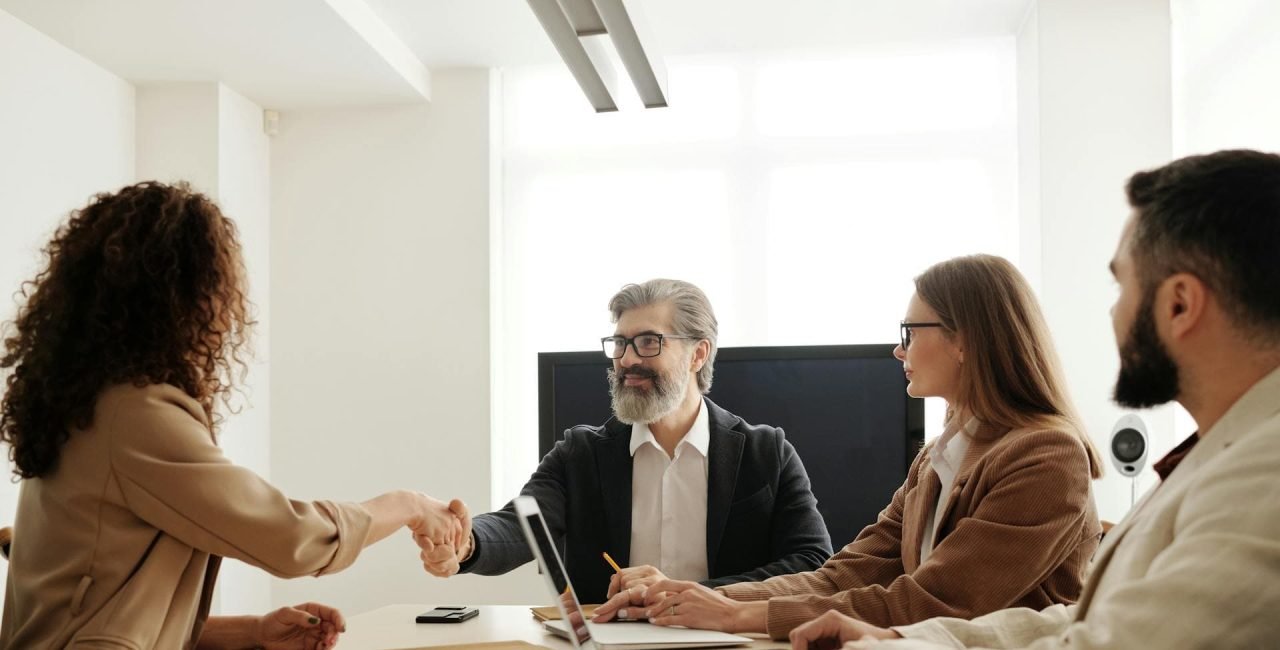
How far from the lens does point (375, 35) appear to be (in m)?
4.78

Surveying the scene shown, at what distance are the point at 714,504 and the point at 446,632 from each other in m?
1.00

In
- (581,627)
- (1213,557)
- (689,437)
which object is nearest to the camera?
(1213,557)

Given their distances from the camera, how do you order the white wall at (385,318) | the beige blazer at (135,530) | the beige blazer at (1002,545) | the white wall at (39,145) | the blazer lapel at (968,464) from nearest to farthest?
1. the beige blazer at (135,530)
2. the beige blazer at (1002,545)
3. the blazer lapel at (968,464)
4. the white wall at (39,145)
5. the white wall at (385,318)

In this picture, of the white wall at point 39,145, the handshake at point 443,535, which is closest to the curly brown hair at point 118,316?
the handshake at point 443,535

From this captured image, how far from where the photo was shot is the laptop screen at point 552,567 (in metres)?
1.69

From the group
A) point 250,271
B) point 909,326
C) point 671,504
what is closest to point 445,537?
point 671,504

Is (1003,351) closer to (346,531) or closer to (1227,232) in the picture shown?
(1227,232)

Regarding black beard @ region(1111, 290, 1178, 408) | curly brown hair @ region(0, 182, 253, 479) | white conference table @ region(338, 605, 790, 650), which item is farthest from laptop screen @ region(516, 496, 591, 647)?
black beard @ region(1111, 290, 1178, 408)

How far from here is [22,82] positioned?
423 cm

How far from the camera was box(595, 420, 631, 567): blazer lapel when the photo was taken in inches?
117

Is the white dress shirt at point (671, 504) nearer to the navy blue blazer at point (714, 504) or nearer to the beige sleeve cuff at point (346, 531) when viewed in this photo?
the navy blue blazer at point (714, 504)

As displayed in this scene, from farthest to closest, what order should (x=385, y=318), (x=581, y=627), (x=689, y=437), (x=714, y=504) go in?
1. (x=385, y=318)
2. (x=689, y=437)
3. (x=714, y=504)
4. (x=581, y=627)

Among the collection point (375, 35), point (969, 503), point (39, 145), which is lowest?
point (969, 503)

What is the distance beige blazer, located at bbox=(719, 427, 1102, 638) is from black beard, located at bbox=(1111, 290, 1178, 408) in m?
0.54
